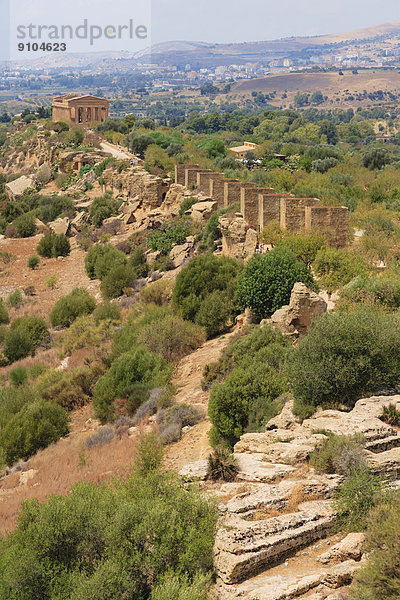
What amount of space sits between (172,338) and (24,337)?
21.6 ft

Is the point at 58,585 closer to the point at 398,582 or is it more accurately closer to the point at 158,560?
the point at 158,560

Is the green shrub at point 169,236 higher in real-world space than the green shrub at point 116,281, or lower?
higher

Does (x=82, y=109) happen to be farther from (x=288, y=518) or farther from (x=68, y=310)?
(x=288, y=518)

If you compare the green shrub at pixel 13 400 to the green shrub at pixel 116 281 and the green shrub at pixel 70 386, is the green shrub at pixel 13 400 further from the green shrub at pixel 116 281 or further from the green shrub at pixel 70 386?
the green shrub at pixel 116 281

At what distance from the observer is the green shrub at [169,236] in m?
28.4

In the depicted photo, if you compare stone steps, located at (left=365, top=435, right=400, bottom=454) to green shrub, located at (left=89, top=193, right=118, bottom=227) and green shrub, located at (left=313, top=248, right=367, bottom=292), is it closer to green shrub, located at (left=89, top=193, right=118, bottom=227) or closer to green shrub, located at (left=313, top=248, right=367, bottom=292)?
green shrub, located at (left=313, top=248, right=367, bottom=292)

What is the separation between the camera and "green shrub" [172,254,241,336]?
64.4 ft

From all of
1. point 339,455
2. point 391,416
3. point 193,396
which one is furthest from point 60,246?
point 339,455

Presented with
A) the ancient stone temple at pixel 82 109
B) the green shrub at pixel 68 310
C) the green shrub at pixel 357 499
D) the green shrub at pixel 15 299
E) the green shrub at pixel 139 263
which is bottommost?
the green shrub at pixel 15 299

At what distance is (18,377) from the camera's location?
19766 millimetres

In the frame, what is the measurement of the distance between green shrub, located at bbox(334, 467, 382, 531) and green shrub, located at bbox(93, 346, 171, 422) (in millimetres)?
8508

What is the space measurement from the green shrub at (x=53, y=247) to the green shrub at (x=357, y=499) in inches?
1139

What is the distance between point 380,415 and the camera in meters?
9.91

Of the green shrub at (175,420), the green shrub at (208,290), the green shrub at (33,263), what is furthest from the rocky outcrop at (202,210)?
the green shrub at (175,420)
